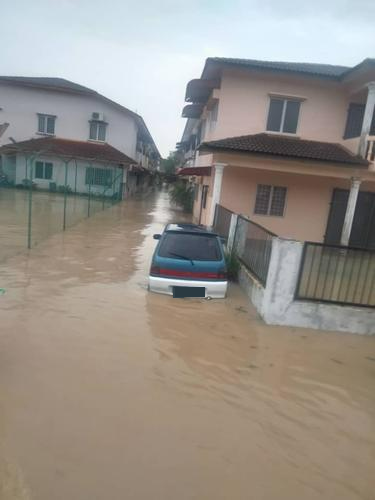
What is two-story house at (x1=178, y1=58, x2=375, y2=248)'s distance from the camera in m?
12.4

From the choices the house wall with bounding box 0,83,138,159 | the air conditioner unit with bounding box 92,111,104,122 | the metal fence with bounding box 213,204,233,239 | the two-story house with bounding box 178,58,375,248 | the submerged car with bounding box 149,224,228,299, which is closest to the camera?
the submerged car with bounding box 149,224,228,299

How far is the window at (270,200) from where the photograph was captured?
14.5m

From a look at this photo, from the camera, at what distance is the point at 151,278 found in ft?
23.6

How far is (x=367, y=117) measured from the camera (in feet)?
39.8

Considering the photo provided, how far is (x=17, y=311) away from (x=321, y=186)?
1206 cm

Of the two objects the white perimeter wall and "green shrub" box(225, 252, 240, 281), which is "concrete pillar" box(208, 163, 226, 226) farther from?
the white perimeter wall

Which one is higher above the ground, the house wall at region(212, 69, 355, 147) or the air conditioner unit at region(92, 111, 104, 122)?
the air conditioner unit at region(92, 111, 104, 122)

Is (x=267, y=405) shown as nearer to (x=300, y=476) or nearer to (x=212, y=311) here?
(x=300, y=476)

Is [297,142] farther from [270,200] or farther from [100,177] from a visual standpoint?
[100,177]

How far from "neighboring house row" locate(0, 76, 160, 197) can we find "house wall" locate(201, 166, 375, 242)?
1657 cm

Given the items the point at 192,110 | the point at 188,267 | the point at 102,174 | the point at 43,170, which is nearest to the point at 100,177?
the point at 102,174

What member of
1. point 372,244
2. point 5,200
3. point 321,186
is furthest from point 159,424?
point 5,200

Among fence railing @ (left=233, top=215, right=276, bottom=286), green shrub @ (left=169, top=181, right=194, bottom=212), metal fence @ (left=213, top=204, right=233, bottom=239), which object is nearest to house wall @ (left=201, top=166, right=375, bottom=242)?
metal fence @ (left=213, top=204, right=233, bottom=239)

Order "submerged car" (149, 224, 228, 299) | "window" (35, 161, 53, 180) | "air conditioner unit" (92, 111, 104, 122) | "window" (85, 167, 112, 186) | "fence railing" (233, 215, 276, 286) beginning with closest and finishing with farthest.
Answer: "submerged car" (149, 224, 228, 299) → "fence railing" (233, 215, 276, 286) → "window" (85, 167, 112, 186) → "window" (35, 161, 53, 180) → "air conditioner unit" (92, 111, 104, 122)
